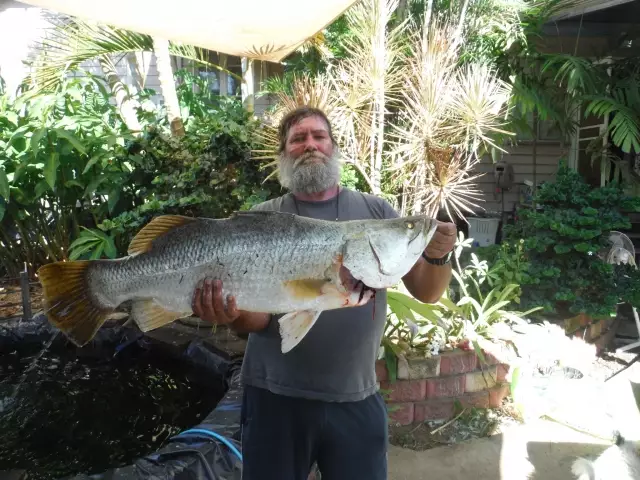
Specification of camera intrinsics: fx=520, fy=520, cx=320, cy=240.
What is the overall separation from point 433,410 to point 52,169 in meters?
4.88

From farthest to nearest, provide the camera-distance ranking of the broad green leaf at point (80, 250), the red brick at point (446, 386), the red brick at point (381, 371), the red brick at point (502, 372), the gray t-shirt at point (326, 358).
Result: the broad green leaf at point (80, 250) → the red brick at point (502, 372) → the red brick at point (446, 386) → the red brick at point (381, 371) → the gray t-shirt at point (326, 358)

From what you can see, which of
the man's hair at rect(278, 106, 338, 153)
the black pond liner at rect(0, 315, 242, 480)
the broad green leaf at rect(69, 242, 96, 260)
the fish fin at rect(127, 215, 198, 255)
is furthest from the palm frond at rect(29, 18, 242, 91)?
the fish fin at rect(127, 215, 198, 255)

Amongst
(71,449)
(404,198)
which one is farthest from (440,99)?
(71,449)

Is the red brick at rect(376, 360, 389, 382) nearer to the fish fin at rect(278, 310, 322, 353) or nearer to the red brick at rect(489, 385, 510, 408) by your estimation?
the red brick at rect(489, 385, 510, 408)

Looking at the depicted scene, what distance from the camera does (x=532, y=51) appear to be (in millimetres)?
7344

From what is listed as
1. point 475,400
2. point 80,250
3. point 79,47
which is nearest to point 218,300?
point 475,400

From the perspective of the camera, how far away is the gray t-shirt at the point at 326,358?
217 centimetres

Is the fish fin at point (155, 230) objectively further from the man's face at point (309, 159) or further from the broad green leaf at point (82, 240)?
the broad green leaf at point (82, 240)

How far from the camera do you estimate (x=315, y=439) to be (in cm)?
220

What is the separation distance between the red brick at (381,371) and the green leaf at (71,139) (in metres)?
4.16

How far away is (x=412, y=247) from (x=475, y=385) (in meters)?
2.84

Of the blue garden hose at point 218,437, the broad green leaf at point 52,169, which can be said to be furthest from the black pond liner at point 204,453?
the broad green leaf at point 52,169

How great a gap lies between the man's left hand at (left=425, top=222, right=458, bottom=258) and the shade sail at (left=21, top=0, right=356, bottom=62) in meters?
2.34

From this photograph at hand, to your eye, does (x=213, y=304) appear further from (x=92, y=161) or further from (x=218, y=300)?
(x=92, y=161)
